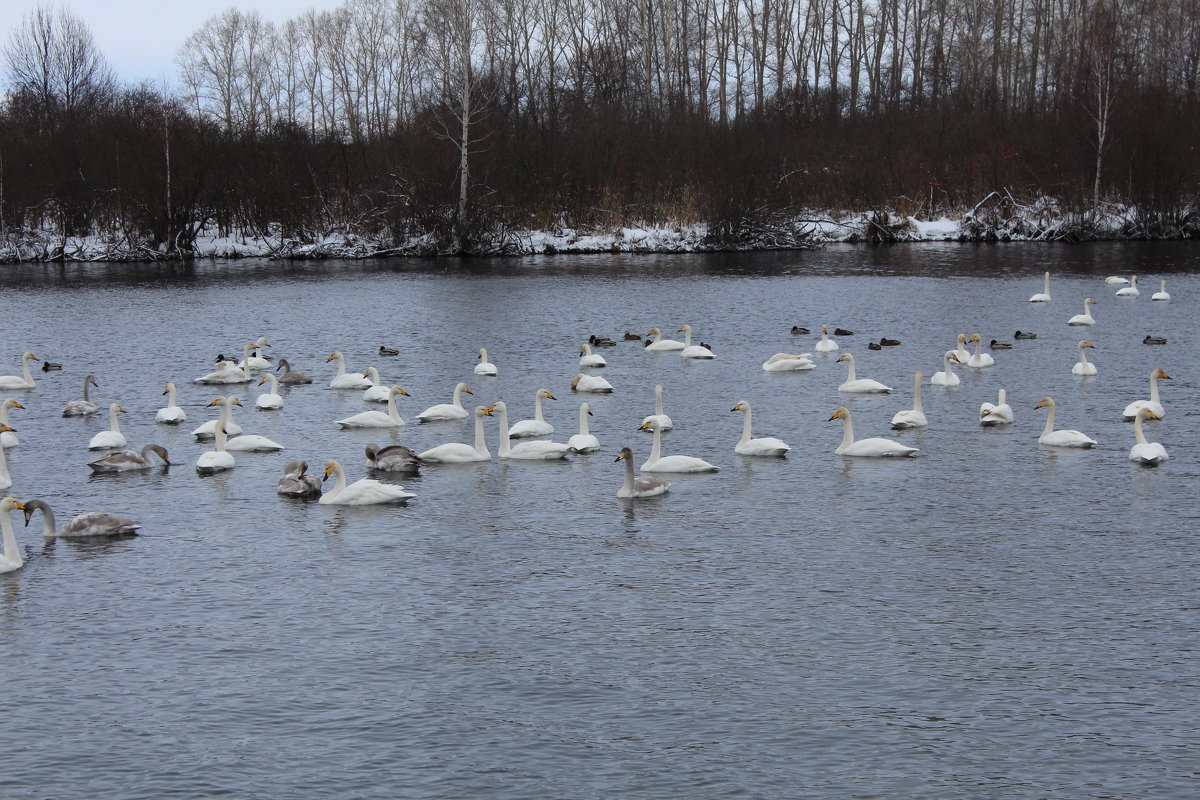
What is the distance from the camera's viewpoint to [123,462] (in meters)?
17.6

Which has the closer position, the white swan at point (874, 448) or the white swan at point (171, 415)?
the white swan at point (874, 448)

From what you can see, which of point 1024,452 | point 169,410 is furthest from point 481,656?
point 169,410

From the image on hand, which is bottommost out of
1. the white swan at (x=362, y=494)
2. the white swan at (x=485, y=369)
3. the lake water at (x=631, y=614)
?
the lake water at (x=631, y=614)

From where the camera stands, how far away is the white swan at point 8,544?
1312 centimetres

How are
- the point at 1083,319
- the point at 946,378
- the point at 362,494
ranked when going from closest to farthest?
the point at 362,494
the point at 946,378
the point at 1083,319

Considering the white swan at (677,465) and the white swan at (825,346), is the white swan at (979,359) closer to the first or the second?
the white swan at (825,346)

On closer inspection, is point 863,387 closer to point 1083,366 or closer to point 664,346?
point 1083,366

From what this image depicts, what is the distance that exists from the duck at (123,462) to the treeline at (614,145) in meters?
38.6

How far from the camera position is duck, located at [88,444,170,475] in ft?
57.7

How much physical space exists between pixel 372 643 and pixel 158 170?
169 feet

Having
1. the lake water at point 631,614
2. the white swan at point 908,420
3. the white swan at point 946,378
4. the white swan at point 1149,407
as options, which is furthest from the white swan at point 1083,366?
the white swan at point 908,420

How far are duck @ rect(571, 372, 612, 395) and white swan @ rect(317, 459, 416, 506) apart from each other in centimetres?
799

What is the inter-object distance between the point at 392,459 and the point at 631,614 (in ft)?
21.0

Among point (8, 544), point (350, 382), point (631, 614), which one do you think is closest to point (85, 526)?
point (8, 544)
